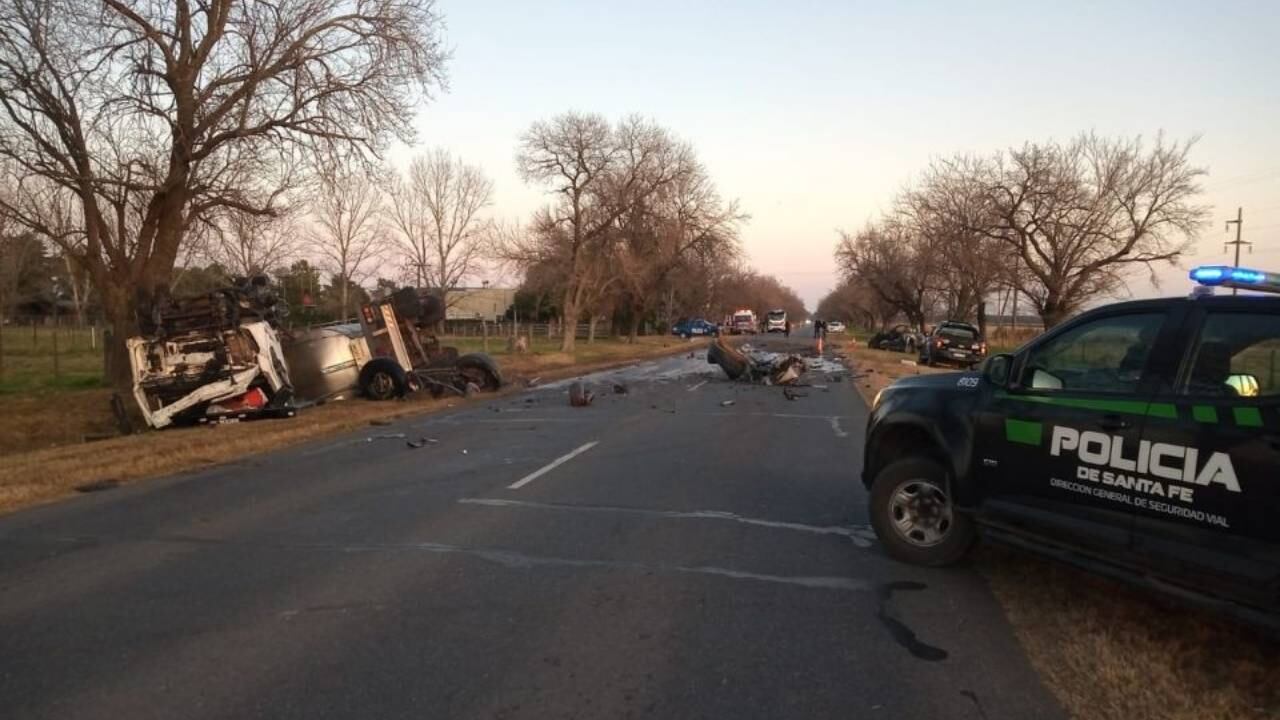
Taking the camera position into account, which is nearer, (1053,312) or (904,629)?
(904,629)

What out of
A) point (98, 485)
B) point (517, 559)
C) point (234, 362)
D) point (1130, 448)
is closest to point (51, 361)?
point (234, 362)

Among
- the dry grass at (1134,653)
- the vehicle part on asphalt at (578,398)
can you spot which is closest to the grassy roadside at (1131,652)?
the dry grass at (1134,653)

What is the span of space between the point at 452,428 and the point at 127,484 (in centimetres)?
544

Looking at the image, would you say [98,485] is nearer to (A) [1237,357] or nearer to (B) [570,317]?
(A) [1237,357]

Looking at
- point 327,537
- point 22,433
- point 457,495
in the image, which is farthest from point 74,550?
point 22,433

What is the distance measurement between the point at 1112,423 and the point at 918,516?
1825 mm

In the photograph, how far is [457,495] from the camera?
29.3 feet

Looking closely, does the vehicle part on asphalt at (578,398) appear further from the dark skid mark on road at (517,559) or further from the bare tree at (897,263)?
the bare tree at (897,263)

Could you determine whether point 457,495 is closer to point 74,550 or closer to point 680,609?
point 74,550

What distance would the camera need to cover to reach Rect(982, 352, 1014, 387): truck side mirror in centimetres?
571

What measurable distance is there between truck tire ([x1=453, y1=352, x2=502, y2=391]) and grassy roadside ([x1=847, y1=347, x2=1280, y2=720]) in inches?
667

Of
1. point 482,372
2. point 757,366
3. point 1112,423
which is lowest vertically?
point 482,372

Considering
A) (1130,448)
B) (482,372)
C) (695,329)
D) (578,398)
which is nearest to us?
(1130,448)

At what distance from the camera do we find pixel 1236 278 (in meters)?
4.79
